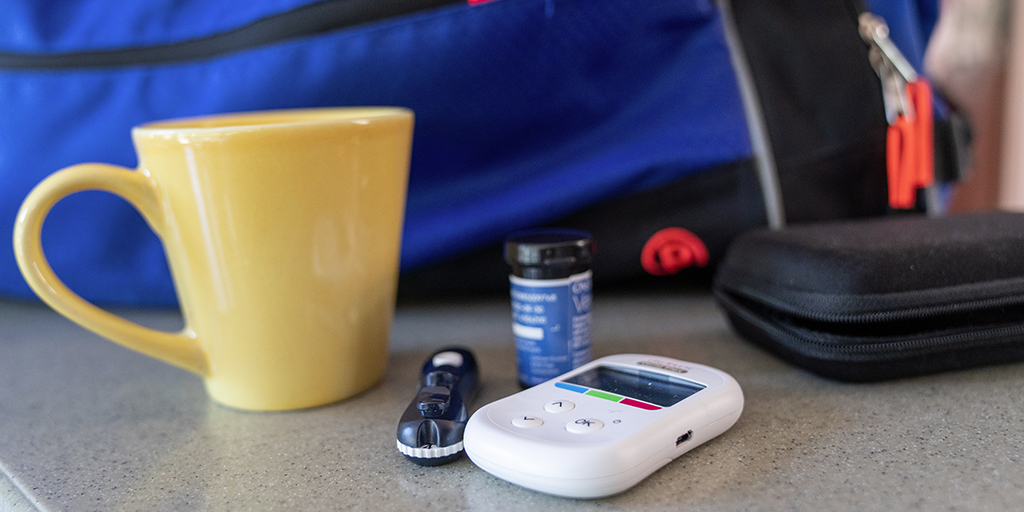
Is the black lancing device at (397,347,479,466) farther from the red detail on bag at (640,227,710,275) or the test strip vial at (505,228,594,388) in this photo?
the red detail on bag at (640,227,710,275)

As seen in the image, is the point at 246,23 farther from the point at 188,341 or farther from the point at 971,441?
the point at 971,441

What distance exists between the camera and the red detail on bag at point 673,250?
0.56 meters

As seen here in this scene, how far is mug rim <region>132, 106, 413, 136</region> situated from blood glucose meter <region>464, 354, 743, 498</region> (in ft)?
0.54

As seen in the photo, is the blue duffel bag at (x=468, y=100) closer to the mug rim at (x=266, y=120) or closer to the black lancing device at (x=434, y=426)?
the mug rim at (x=266, y=120)

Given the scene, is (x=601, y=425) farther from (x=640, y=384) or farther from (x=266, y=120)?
(x=266, y=120)

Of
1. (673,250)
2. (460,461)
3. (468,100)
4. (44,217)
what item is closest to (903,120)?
(673,250)

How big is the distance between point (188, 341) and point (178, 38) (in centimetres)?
27

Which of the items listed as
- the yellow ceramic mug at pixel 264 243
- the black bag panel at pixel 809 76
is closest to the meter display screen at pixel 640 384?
the yellow ceramic mug at pixel 264 243

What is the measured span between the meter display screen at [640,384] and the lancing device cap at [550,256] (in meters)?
0.06

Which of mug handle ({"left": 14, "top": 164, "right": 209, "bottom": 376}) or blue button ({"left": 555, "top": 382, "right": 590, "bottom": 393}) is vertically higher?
mug handle ({"left": 14, "top": 164, "right": 209, "bottom": 376})

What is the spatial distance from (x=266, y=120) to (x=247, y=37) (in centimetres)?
11

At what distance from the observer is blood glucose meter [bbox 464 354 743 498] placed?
0.29 metres

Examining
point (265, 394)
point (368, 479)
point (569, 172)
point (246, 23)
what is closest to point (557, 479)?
point (368, 479)

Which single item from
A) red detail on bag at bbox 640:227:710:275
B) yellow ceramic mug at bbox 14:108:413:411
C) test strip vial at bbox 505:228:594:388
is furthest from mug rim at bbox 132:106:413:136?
red detail on bag at bbox 640:227:710:275
